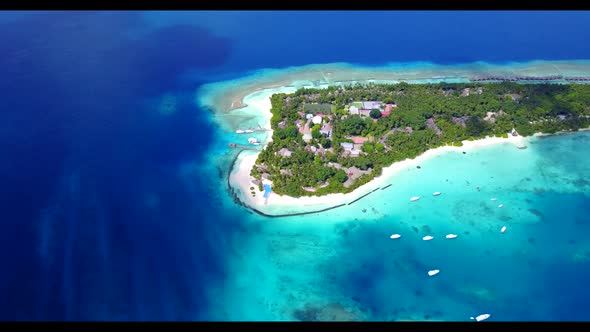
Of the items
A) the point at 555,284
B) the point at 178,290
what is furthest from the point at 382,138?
the point at 178,290

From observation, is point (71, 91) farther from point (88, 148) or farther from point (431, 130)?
point (431, 130)

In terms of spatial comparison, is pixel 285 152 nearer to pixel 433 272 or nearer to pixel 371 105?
pixel 371 105

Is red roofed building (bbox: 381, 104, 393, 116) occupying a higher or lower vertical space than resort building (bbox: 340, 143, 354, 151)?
higher

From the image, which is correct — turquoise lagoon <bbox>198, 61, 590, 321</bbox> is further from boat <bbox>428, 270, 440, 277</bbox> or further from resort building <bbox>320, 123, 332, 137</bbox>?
resort building <bbox>320, 123, 332, 137</bbox>

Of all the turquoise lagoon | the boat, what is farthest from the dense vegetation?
the boat

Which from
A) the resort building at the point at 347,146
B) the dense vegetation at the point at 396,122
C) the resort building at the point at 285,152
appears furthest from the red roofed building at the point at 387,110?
the resort building at the point at 285,152

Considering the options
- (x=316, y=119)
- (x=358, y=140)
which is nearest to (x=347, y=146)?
(x=358, y=140)
